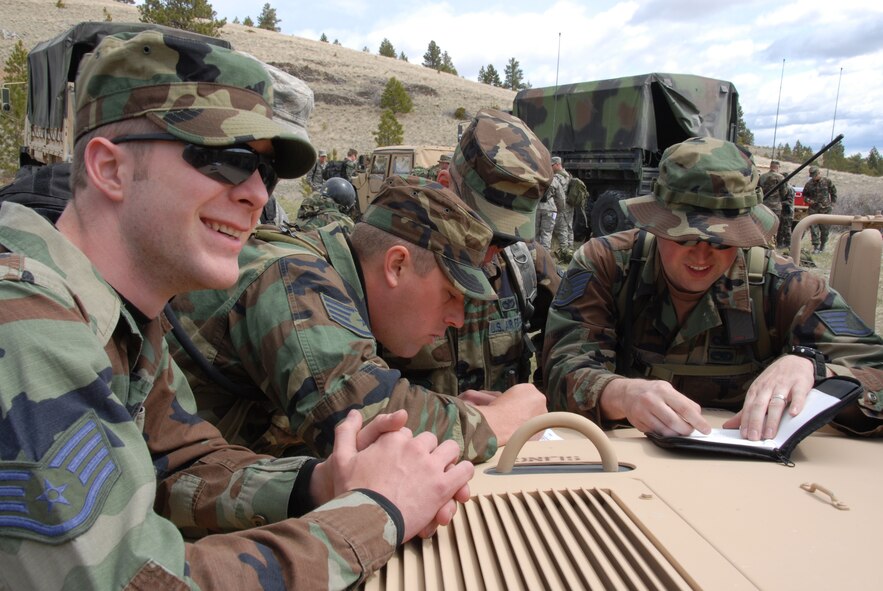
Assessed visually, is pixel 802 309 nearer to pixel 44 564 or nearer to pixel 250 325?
pixel 250 325

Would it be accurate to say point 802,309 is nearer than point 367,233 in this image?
No

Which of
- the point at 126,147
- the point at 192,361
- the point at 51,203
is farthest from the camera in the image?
the point at 51,203

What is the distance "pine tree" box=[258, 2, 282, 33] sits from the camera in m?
58.8

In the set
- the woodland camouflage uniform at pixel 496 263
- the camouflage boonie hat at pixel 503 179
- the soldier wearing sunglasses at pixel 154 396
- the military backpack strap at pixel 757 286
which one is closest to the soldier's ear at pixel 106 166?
the soldier wearing sunglasses at pixel 154 396

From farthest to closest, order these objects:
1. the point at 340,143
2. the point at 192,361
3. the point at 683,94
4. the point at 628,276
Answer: the point at 340,143 < the point at 683,94 < the point at 628,276 < the point at 192,361

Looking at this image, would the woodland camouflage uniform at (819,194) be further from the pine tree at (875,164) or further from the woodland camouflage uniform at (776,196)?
the pine tree at (875,164)

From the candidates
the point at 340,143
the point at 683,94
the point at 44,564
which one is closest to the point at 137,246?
the point at 44,564

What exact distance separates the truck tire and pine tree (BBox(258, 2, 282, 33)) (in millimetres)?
53046

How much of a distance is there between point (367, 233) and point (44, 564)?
4.10ft

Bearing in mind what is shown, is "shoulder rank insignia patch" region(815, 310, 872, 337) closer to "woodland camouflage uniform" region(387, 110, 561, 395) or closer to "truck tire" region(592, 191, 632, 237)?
"woodland camouflage uniform" region(387, 110, 561, 395)

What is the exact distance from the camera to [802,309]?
2336 millimetres

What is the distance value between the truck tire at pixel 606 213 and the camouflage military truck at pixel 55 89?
25.1 ft

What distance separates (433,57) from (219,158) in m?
65.9

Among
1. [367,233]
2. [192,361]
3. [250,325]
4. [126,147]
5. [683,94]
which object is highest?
[683,94]
